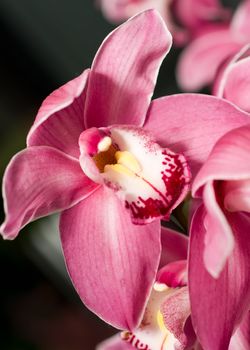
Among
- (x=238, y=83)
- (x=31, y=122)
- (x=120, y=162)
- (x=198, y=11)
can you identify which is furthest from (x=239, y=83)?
(x=31, y=122)

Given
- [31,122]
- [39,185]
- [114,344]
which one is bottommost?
[31,122]

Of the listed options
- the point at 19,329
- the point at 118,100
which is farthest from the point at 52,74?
the point at 118,100

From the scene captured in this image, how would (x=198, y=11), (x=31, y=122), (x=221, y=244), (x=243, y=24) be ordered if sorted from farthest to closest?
(x=31, y=122) < (x=198, y=11) < (x=243, y=24) < (x=221, y=244)

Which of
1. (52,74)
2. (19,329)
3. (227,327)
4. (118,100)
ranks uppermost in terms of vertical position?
(118,100)

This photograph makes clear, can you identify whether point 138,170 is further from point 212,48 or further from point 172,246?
point 212,48

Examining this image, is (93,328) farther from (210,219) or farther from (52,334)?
(210,219)

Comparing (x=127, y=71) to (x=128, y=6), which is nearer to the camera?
(x=127, y=71)

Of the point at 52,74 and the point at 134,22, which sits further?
the point at 52,74
